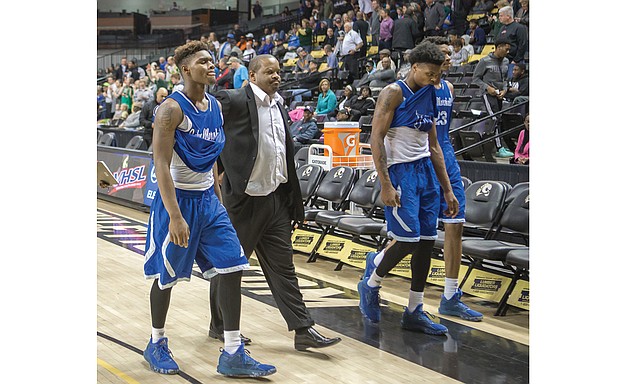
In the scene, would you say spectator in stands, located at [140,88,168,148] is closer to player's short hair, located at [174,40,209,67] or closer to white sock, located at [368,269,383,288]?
white sock, located at [368,269,383,288]

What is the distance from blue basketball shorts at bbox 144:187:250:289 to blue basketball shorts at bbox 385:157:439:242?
1.35 metres

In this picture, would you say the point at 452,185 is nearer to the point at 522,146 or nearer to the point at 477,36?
the point at 522,146

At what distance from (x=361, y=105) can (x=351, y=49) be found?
4.20 m

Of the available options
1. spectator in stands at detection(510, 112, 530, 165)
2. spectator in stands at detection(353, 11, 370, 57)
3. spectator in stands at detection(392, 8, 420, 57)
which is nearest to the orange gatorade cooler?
spectator in stands at detection(510, 112, 530, 165)

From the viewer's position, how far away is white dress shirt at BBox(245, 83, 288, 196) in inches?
195

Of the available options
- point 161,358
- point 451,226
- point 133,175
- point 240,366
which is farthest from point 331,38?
point 240,366

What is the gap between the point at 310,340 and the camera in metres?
5.05

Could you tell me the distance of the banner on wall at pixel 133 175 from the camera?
12414mm

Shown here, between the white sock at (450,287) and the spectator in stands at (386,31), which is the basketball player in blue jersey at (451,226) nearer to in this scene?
the white sock at (450,287)

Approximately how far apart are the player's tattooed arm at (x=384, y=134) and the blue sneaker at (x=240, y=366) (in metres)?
1.50

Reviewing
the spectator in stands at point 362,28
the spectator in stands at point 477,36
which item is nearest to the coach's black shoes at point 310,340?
the spectator in stands at point 477,36
